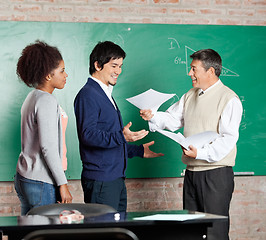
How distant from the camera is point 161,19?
4133mm

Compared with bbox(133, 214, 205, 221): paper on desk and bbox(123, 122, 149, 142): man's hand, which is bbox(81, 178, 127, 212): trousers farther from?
bbox(133, 214, 205, 221): paper on desk

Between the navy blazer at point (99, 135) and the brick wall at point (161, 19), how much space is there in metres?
1.30

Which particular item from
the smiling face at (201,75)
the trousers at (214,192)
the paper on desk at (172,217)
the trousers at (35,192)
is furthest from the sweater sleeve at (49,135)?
the smiling face at (201,75)

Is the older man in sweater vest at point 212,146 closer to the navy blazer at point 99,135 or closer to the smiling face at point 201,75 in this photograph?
the smiling face at point 201,75

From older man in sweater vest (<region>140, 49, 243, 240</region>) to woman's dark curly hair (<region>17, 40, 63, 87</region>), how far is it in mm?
856

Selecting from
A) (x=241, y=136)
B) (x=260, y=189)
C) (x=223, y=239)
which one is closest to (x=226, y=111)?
A: (x=223, y=239)

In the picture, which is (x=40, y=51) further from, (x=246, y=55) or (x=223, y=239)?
(x=246, y=55)

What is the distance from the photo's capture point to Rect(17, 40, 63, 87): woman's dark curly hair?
2.58 m

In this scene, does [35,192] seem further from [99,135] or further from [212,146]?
[212,146]

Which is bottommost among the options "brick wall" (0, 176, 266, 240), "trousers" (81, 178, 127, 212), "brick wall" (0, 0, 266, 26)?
"brick wall" (0, 176, 266, 240)

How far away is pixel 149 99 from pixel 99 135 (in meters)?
0.56

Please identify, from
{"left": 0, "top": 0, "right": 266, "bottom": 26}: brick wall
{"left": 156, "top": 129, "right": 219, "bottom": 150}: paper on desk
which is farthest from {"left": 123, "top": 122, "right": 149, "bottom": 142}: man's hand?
{"left": 0, "top": 0, "right": 266, "bottom": 26}: brick wall

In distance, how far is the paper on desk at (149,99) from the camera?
2.98 m

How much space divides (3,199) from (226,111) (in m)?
2.10
